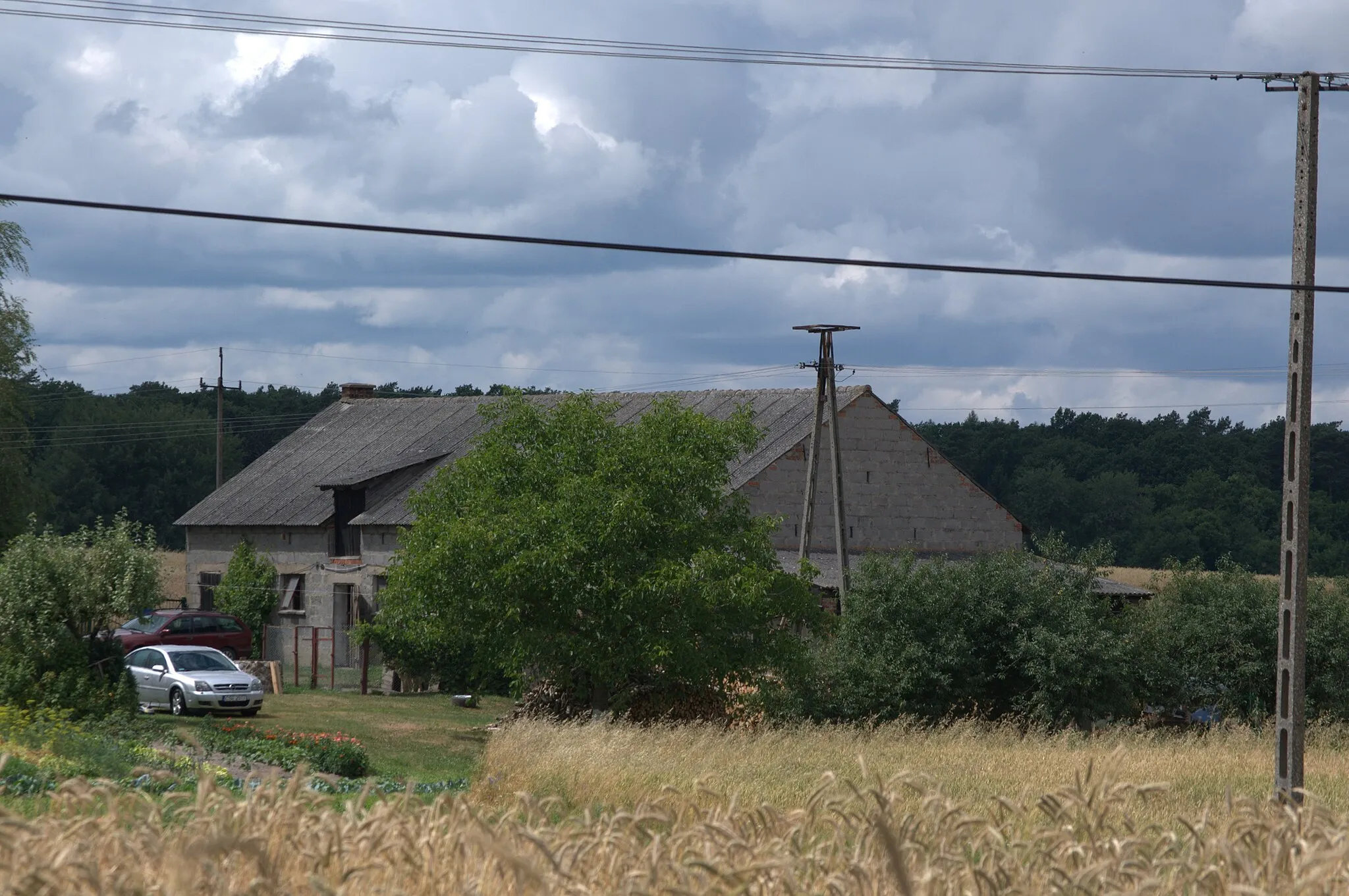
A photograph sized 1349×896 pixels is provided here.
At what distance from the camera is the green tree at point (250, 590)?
42.9m

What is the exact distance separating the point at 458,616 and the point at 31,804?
1261cm

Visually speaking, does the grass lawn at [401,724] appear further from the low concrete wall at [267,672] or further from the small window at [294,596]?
the small window at [294,596]

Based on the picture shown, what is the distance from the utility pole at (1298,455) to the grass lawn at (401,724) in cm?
1045

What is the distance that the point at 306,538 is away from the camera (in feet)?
143

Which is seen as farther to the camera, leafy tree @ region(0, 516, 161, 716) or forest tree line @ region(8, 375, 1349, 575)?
forest tree line @ region(8, 375, 1349, 575)

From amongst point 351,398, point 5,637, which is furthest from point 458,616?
point 351,398

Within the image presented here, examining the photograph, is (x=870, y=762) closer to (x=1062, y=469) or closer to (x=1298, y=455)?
(x=1298, y=455)

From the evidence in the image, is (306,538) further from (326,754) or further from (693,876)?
(693,876)

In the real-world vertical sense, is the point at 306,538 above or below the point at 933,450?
below

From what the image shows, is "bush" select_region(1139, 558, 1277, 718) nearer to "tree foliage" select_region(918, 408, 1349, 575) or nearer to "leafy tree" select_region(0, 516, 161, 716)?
"leafy tree" select_region(0, 516, 161, 716)

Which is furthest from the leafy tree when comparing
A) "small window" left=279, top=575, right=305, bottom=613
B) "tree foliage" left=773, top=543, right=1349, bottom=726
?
"small window" left=279, top=575, right=305, bottom=613

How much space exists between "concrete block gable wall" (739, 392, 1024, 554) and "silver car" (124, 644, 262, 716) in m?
13.5

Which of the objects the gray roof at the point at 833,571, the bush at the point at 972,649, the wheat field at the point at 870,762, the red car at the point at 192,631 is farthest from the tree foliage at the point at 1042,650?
the red car at the point at 192,631

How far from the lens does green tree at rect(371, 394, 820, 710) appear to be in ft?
75.8
